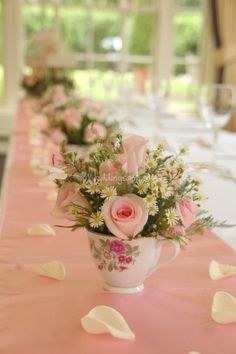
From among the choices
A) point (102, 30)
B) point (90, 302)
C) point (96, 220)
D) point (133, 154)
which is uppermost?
point (102, 30)

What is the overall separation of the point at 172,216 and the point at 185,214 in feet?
0.09

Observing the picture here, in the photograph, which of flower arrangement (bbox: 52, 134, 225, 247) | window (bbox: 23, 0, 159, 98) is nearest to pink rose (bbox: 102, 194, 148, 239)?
flower arrangement (bbox: 52, 134, 225, 247)

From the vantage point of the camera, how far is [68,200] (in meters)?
1.05

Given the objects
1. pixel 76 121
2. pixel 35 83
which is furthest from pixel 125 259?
pixel 35 83

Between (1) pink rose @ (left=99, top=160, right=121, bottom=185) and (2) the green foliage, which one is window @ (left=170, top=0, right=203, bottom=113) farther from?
(1) pink rose @ (left=99, top=160, right=121, bottom=185)

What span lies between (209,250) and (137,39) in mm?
5058

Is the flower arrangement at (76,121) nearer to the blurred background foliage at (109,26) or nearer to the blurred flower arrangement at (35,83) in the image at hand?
the blurred flower arrangement at (35,83)

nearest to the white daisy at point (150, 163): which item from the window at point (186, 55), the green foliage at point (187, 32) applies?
the window at point (186, 55)

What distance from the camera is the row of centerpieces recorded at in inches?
39.0

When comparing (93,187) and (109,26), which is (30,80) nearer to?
(109,26)

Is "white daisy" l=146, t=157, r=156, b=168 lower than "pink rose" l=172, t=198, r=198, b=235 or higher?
higher

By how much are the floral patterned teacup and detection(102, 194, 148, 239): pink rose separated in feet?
0.11

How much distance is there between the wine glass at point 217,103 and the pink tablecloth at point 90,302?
0.85 m

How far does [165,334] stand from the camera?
93 cm
